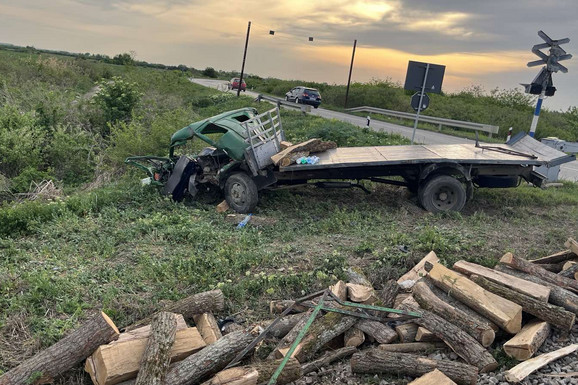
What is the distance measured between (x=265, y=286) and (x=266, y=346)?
1095 millimetres

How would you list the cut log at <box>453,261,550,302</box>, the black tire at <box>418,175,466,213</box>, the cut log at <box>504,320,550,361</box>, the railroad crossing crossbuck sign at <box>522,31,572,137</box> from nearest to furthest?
the cut log at <box>504,320,550,361</box>, the cut log at <box>453,261,550,302</box>, the black tire at <box>418,175,466,213</box>, the railroad crossing crossbuck sign at <box>522,31,572,137</box>

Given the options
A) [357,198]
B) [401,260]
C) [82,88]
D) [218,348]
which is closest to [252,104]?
[82,88]

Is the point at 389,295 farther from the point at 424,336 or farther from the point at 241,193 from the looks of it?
the point at 241,193

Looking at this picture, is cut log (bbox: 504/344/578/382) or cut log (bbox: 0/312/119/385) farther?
cut log (bbox: 0/312/119/385)

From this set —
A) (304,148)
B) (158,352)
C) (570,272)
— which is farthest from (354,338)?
(304,148)

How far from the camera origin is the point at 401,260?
593cm

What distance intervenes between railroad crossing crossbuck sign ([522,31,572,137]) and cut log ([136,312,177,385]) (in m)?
10.9

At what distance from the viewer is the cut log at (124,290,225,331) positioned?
15.1 ft

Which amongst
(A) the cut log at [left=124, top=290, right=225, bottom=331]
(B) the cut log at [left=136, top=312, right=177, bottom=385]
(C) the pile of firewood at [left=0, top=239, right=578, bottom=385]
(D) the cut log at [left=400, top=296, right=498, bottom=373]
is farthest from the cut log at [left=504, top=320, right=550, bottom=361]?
(B) the cut log at [left=136, top=312, right=177, bottom=385]

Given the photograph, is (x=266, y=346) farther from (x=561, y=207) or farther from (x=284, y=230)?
(x=561, y=207)

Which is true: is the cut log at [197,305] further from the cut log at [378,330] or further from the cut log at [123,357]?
the cut log at [378,330]

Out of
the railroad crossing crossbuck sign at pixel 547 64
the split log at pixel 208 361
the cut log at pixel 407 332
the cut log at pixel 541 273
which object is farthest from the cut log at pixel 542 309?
the railroad crossing crossbuck sign at pixel 547 64

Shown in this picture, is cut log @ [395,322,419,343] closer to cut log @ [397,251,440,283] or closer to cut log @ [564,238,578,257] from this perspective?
cut log @ [397,251,440,283]

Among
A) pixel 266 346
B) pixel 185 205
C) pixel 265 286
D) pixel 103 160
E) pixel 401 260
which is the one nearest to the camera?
pixel 266 346
